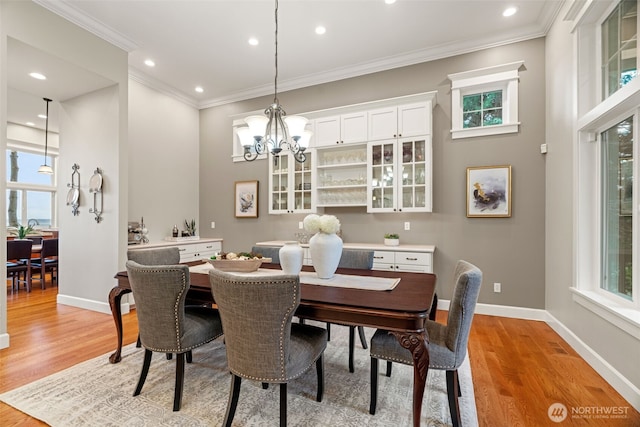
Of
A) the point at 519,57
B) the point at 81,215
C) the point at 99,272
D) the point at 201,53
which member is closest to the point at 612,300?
the point at 519,57

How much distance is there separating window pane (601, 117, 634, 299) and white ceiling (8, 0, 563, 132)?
1.64 meters

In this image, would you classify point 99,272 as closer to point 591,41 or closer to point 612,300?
point 612,300

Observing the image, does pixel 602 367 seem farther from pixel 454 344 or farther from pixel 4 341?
pixel 4 341

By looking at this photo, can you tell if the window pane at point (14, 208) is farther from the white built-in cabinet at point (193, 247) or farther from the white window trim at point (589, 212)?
the white window trim at point (589, 212)

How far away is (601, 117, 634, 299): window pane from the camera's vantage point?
7.27 feet

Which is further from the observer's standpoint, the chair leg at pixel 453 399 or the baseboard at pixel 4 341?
the baseboard at pixel 4 341

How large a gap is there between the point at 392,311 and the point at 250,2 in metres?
3.23

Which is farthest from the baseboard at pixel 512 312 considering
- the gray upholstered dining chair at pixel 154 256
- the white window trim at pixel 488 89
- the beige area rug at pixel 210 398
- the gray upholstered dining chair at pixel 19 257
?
the gray upholstered dining chair at pixel 19 257

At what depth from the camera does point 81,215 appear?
4.00 meters

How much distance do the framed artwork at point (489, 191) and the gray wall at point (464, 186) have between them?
0.08 m

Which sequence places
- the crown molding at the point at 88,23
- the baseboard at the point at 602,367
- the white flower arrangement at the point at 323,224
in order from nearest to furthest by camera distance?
the baseboard at the point at 602,367 < the white flower arrangement at the point at 323,224 < the crown molding at the point at 88,23

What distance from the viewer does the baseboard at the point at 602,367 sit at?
76.1 inches

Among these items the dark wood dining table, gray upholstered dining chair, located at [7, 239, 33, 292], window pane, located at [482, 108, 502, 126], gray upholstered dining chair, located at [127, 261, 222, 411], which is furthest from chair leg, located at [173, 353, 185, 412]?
gray upholstered dining chair, located at [7, 239, 33, 292]

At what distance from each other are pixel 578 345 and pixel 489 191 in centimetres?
177
